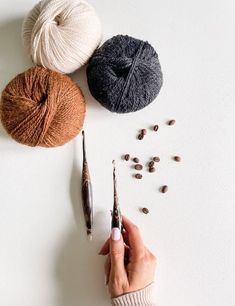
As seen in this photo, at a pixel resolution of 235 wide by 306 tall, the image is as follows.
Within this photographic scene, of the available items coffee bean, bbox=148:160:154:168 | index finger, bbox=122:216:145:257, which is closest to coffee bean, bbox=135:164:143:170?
coffee bean, bbox=148:160:154:168

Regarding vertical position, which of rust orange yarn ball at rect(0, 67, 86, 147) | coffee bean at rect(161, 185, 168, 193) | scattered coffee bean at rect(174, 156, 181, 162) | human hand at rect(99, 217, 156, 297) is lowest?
human hand at rect(99, 217, 156, 297)

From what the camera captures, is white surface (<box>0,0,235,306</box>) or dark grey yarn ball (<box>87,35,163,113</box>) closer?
dark grey yarn ball (<box>87,35,163,113</box>)

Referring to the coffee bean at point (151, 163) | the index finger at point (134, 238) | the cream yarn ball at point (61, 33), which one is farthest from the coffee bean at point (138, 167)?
the cream yarn ball at point (61, 33)

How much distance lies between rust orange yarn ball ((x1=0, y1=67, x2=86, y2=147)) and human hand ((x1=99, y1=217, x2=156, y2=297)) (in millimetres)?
272

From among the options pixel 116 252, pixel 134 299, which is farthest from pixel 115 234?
pixel 134 299

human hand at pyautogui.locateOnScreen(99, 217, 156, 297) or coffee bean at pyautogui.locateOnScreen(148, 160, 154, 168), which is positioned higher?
coffee bean at pyautogui.locateOnScreen(148, 160, 154, 168)

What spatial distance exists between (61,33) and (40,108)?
0.58ft

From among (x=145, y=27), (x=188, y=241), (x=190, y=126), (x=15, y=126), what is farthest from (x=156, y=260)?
(x=145, y=27)

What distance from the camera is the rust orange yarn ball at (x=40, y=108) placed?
94 cm

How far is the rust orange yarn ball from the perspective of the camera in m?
0.94

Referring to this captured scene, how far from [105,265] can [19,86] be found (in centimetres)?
47

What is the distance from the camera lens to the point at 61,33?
0.95 meters

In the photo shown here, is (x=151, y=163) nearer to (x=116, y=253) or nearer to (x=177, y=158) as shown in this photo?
(x=177, y=158)

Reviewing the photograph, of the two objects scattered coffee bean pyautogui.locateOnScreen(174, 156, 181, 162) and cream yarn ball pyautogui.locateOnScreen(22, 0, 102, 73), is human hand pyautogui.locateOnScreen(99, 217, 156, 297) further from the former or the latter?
cream yarn ball pyautogui.locateOnScreen(22, 0, 102, 73)
